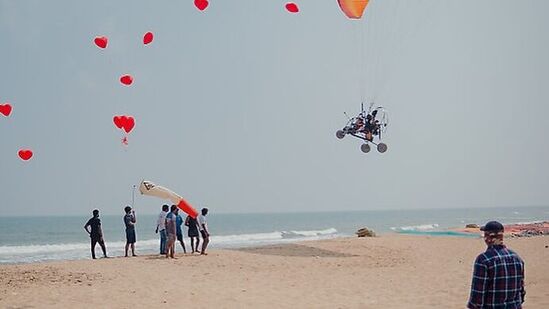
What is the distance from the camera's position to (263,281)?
12.3 meters

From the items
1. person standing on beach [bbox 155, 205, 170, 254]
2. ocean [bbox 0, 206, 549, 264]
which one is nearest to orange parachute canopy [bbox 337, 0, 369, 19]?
person standing on beach [bbox 155, 205, 170, 254]

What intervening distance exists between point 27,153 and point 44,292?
735 centimetres

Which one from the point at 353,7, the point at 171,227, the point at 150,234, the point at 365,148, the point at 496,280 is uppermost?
the point at 353,7

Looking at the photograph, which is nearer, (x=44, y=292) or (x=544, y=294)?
(x=544, y=294)

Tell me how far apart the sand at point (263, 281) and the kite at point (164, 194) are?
1.58m

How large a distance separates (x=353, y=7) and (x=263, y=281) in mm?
6109

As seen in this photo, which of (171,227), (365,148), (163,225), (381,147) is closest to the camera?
(171,227)

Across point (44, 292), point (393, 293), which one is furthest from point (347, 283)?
point (44, 292)

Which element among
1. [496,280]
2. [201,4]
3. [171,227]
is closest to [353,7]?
[201,4]

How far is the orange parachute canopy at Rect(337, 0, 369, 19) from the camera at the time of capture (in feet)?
39.8

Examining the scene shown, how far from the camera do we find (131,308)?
918 cm

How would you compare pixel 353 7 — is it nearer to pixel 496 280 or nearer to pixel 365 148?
pixel 365 148

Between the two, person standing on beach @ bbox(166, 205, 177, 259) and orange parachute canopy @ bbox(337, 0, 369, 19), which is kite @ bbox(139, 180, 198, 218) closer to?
person standing on beach @ bbox(166, 205, 177, 259)

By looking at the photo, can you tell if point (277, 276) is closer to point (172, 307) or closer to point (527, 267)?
point (172, 307)
